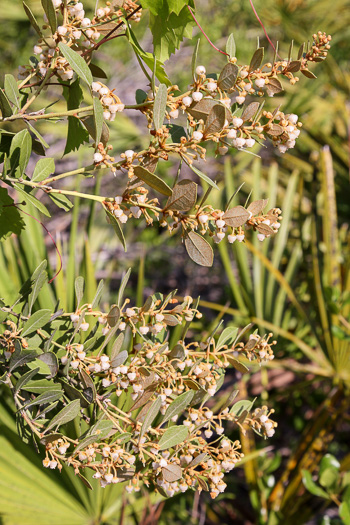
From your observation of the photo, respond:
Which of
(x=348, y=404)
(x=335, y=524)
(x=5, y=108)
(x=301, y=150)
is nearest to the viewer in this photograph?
(x=5, y=108)

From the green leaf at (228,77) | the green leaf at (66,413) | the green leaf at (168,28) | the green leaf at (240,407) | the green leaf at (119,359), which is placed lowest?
the green leaf at (240,407)

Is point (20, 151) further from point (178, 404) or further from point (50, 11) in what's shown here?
point (178, 404)

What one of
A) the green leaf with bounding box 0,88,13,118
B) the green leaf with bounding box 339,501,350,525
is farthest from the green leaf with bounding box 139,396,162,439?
the green leaf with bounding box 339,501,350,525

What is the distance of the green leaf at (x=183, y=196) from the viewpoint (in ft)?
1.51

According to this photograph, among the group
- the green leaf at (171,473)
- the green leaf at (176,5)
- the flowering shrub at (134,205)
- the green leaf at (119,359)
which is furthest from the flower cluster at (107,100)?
the green leaf at (171,473)

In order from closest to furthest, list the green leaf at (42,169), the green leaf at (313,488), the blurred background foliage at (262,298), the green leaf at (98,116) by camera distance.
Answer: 1. the green leaf at (98,116)
2. the green leaf at (42,169)
3. the blurred background foliage at (262,298)
4. the green leaf at (313,488)

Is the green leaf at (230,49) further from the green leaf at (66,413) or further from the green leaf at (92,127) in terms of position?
the green leaf at (66,413)

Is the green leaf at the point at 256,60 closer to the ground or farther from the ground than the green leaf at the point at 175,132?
farther from the ground

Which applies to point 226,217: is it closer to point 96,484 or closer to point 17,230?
point 17,230

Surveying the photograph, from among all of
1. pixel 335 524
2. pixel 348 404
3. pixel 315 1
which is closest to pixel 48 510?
pixel 335 524

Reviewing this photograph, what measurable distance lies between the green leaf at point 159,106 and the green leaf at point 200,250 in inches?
4.3

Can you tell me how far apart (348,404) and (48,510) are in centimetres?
76

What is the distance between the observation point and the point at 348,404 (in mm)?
1255

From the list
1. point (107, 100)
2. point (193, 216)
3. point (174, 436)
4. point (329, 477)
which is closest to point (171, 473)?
point (174, 436)
